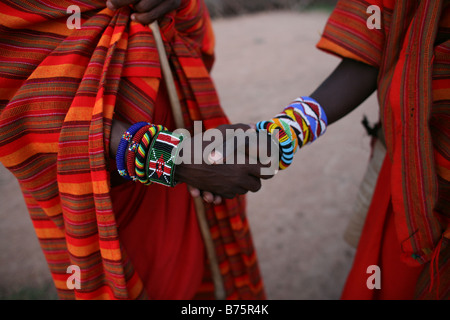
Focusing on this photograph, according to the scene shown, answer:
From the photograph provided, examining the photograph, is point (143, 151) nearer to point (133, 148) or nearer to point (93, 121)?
point (133, 148)

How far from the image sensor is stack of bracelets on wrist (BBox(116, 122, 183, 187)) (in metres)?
1.02

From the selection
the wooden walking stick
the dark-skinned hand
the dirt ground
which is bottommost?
the dirt ground

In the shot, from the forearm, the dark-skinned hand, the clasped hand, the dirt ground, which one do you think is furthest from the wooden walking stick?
the dirt ground

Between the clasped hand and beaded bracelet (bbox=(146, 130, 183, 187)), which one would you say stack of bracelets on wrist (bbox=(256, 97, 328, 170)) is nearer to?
the clasped hand

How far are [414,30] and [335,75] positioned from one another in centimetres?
30

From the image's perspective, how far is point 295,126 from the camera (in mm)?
1223

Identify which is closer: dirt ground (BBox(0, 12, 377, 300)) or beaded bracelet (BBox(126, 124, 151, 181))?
beaded bracelet (BBox(126, 124, 151, 181))

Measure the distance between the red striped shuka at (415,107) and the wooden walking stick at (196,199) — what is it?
59 centimetres

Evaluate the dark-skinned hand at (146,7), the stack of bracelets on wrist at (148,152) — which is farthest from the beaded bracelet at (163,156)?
the dark-skinned hand at (146,7)

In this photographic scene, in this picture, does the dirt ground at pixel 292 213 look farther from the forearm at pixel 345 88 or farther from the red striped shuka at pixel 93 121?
the forearm at pixel 345 88

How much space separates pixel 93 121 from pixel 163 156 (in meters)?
0.23

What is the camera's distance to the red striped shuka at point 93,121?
3.34ft

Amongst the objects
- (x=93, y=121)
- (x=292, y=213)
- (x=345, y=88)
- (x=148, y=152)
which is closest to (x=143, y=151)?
(x=148, y=152)

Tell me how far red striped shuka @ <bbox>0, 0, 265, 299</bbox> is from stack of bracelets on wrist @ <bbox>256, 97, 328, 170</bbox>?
268 millimetres
